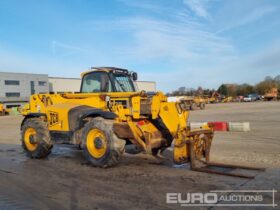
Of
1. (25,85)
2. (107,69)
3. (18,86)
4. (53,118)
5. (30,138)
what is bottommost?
(30,138)

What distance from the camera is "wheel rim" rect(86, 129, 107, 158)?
8.41m

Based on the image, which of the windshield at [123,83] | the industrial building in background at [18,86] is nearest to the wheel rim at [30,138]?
the windshield at [123,83]

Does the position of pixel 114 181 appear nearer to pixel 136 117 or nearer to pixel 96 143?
pixel 96 143

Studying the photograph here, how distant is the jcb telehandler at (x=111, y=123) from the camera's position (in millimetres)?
8031

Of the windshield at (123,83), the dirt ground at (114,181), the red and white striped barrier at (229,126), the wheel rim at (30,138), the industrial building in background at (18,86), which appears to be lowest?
the dirt ground at (114,181)

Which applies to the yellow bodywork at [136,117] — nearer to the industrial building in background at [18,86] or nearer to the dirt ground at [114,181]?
the dirt ground at [114,181]

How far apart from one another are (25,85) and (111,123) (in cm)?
8040

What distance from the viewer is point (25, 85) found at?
83.9 metres

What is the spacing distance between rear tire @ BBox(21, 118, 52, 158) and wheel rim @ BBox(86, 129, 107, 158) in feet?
6.42

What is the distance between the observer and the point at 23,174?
820 cm

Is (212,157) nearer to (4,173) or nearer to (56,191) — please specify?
(56,191)

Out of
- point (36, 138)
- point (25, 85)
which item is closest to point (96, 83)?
point (36, 138)

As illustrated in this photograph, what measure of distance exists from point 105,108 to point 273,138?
23.6 ft

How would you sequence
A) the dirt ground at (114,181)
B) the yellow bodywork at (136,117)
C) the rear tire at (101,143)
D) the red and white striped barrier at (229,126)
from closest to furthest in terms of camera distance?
the dirt ground at (114,181)
the red and white striped barrier at (229,126)
the yellow bodywork at (136,117)
the rear tire at (101,143)
